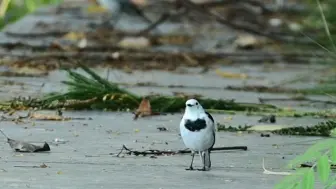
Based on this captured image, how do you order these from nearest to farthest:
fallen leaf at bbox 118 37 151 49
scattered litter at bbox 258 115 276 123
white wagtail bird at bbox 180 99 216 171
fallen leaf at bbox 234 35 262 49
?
white wagtail bird at bbox 180 99 216 171 → scattered litter at bbox 258 115 276 123 → fallen leaf at bbox 118 37 151 49 → fallen leaf at bbox 234 35 262 49

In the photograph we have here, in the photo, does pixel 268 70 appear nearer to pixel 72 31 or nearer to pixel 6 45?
pixel 6 45

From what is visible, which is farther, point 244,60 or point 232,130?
point 244,60

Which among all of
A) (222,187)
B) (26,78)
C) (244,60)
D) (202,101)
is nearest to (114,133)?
(202,101)

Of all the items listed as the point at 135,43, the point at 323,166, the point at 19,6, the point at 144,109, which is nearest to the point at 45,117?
the point at 144,109

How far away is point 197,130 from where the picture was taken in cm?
440

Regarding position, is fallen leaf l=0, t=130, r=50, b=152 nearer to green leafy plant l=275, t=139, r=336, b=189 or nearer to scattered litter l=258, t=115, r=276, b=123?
scattered litter l=258, t=115, r=276, b=123

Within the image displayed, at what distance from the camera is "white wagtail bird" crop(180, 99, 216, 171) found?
4398 mm

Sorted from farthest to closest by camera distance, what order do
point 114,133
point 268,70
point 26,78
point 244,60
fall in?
1. point 244,60
2. point 268,70
3. point 26,78
4. point 114,133

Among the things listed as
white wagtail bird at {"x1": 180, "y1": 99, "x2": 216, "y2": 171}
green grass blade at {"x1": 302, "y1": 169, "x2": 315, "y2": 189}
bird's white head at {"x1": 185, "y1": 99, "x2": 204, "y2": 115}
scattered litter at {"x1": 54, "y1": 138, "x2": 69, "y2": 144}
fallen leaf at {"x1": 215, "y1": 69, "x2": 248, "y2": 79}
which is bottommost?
scattered litter at {"x1": 54, "y1": 138, "x2": 69, "y2": 144}

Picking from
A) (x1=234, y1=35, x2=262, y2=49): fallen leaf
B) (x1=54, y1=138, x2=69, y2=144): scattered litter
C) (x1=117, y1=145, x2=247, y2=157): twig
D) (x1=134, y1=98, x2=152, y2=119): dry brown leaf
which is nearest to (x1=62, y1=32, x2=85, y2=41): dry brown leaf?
(x1=234, y1=35, x2=262, y2=49): fallen leaf

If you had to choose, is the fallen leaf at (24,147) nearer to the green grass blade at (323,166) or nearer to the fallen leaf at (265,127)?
the fallen leaf at (265,127)

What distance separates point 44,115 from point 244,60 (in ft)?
15.1

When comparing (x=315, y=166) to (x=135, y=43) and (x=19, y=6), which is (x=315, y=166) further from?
(x=135, y=43)

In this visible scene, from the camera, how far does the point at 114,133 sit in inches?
221
